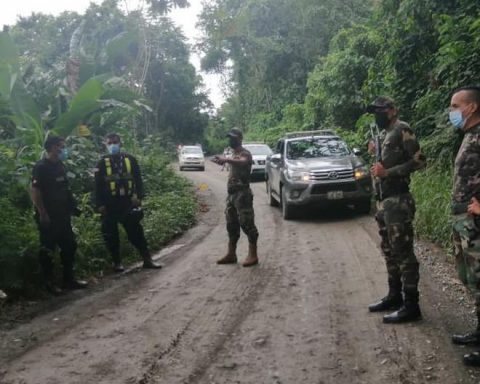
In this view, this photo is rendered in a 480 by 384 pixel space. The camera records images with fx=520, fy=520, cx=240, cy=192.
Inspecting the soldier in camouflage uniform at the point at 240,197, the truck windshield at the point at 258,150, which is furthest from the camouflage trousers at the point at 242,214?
the truck windshield at the point at 258,150

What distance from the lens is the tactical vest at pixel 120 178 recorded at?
23.3 ft

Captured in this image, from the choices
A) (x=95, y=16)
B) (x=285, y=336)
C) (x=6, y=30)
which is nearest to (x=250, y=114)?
(x=95, y=16)

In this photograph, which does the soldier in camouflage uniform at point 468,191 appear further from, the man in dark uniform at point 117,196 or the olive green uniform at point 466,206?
the man in dark uniform at point 117,196

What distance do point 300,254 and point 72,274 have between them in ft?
10.5

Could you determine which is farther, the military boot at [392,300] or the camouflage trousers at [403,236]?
the military boot at [392,300]

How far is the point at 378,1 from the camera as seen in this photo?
44.2 ft

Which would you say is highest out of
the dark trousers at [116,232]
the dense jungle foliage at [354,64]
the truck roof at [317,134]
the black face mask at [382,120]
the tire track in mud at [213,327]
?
the dense jungle foliage at [354,64]

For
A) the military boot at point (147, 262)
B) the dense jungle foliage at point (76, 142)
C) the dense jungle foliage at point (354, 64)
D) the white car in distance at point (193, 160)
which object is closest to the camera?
the dense jungle foliage at point (76, 142)

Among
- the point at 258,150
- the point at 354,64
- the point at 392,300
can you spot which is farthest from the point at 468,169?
the point at 258,150

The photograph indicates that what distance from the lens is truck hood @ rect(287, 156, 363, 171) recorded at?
1020 cm

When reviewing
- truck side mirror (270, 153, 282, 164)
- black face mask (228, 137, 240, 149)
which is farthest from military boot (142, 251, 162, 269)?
truck side mirror (270, 153, 282, 164)

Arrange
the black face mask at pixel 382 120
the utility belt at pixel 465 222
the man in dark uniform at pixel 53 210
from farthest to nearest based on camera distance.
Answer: the man in dark uniform at pixel 53 210 → the black face mask at pixel 382 120 → the utility belt at pixel 465 222

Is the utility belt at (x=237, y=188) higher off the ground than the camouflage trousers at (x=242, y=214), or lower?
higher

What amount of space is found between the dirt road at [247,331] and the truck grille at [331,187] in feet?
9.03
